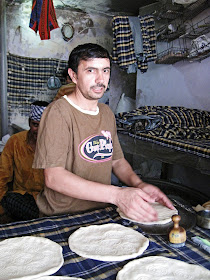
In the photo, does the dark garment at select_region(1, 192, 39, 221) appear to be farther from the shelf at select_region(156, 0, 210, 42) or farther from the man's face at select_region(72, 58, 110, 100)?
the shelf at select_region(156, 0, 210, 42)

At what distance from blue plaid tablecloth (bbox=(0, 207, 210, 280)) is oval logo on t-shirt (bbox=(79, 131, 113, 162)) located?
1.04ft

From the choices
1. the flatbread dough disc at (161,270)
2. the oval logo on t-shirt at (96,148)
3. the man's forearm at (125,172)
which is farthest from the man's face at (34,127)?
the flatbread dough disc at (161,270)

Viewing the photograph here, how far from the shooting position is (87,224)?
1.31 metres

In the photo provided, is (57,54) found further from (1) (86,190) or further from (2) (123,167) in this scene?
(1) (86,190)

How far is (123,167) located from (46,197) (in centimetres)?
53

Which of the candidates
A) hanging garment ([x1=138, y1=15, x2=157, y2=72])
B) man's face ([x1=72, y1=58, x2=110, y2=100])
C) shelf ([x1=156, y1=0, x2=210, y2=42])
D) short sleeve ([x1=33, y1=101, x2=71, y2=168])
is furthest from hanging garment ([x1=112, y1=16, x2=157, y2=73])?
short sleeve ([x1=33, y1=101, x2=71, y2=168])

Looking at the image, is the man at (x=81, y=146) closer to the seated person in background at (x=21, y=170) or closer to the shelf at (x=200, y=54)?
the seated person in background at (x=21, y=170)

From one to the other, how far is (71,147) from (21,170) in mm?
1451

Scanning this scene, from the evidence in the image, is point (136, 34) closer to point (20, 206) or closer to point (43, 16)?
point (43, 16)

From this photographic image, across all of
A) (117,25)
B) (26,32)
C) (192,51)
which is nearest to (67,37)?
(26,32)

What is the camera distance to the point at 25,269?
979 mm

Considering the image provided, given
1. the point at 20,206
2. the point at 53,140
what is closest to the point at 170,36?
the point at 20,206

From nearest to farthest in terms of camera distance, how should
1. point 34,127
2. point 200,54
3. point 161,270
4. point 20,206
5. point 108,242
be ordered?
point 161,270 → point 108,242 → point 20,206 → point 34,127 → point 200,54

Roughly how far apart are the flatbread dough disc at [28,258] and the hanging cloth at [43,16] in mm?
3260
